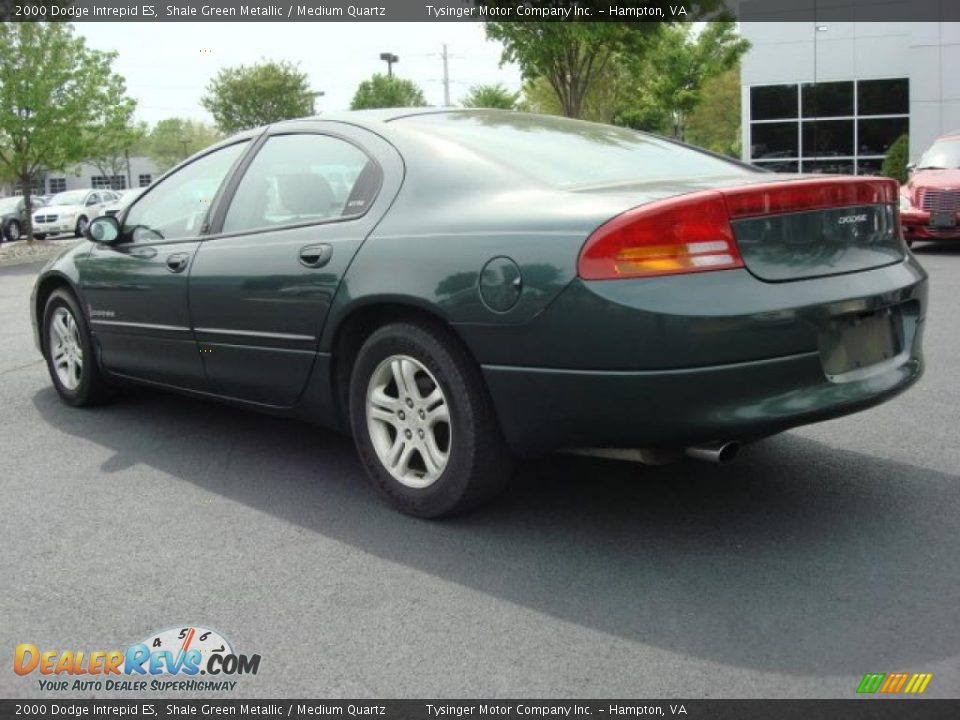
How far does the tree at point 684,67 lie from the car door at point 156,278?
1212 inches

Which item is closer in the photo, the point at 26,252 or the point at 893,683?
the point at 893,683

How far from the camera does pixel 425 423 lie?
364cm

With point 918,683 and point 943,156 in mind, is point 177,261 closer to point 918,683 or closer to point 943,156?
point 918,683

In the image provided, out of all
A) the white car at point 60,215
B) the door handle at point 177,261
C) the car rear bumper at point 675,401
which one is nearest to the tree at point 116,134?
the white car at point 60,215

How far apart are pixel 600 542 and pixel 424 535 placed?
2.03ft

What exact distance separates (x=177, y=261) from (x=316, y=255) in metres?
1.05

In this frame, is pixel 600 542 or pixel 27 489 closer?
pixel 600 542

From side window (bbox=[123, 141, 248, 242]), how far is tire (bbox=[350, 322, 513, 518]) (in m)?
1.45

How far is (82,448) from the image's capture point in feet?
16.2

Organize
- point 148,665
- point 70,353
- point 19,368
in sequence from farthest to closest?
point 19,368
point 70,353
point 148,665

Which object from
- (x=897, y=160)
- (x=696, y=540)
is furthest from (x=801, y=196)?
(x=897, y=160)
